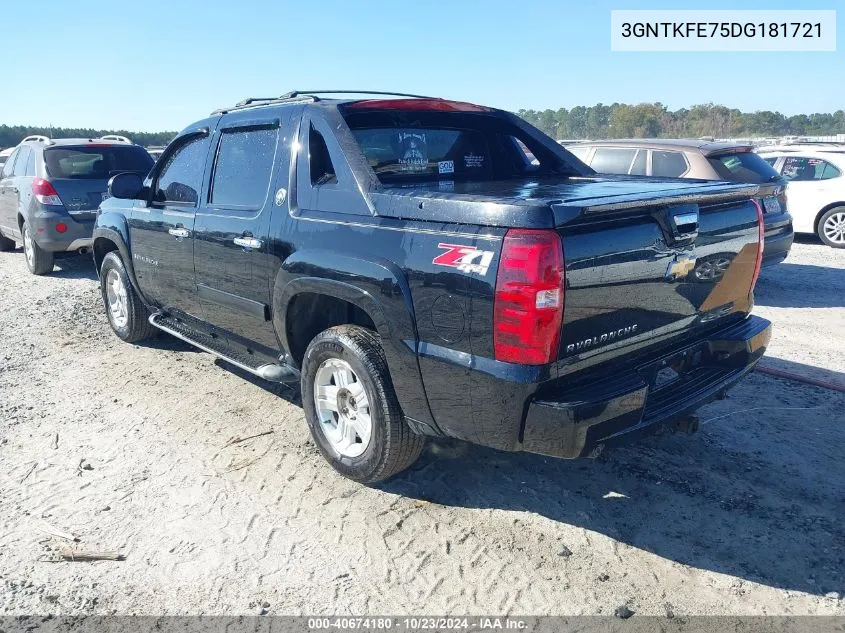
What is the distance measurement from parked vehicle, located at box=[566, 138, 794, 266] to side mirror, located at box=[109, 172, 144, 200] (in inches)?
211

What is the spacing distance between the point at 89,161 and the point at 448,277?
811 cm

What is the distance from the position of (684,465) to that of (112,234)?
4.77m

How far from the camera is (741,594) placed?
2713 millimetres

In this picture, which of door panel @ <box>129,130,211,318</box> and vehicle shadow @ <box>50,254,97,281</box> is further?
vehicle shadow @ <box>50,254,97,281</box>

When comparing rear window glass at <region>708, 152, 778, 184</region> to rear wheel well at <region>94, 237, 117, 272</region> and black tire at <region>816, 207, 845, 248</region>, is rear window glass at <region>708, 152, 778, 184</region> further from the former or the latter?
rear wheel well at <region>94, 237, 117, 272</region>

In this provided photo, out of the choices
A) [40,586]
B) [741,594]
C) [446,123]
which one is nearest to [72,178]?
[446,123]

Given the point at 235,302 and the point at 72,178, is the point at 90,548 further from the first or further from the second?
the point at 72,178

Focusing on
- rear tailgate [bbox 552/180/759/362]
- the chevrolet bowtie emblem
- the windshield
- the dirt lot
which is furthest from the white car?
the chevrolet bowtie emblem

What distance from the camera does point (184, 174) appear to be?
4793mm

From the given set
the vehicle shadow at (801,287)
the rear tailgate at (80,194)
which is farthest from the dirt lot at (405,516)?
the rear tailgate at (80,194)

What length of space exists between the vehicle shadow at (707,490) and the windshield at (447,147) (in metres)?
1.66

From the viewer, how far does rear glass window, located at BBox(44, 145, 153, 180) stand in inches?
349

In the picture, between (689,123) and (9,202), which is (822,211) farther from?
(689,123)

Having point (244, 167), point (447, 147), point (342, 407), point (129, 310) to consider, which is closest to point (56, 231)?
point (129, 310)
